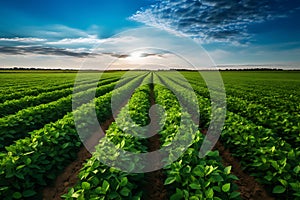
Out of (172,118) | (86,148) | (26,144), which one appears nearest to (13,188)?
(26,144)

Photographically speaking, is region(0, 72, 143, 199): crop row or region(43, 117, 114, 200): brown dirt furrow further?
region(43, 117, 114, 200): brown dirt furrow

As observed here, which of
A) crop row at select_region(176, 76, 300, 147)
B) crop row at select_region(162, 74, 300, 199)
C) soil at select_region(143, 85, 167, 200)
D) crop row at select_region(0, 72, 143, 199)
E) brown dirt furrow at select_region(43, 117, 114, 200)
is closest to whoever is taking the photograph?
crop row at select_region(162, 74, 300, 199)

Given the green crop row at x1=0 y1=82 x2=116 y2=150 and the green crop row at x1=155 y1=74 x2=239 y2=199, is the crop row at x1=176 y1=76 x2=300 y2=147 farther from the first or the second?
the green crop row at x1=0 y1=82 x2=116 y2=150

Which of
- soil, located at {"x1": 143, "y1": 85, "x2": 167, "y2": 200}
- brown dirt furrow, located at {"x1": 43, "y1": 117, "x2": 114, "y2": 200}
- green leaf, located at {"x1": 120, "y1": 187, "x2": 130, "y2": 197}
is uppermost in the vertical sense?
green leaf, located at {"x1": 120, "y1": 187, "x2": 130, "y2": 197}

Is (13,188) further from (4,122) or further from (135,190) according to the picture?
(4,122)

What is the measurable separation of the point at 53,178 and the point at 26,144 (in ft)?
3.00

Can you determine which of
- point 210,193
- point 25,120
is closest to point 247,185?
point 210,193

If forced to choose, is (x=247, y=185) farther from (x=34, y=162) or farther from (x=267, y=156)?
(x=34, y=162)

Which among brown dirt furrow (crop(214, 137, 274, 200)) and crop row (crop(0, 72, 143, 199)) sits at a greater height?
crop row (crop(0, 72, 143, 199))

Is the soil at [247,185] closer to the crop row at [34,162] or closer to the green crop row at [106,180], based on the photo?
the green crop row at [106,180]

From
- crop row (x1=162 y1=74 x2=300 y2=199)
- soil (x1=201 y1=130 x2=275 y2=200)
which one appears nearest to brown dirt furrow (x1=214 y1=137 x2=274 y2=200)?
soil (x1=201 y1=130 x2=275 y2=200)

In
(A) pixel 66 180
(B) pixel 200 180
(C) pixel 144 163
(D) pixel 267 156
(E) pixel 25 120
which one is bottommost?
(A) pixel 66 180

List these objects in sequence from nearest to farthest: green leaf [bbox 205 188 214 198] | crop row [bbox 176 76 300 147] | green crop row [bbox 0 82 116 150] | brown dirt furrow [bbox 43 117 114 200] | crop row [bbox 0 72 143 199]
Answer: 1. green leaf [bbox 205 188 214 198]
2. crop row [bbox 0 72 143 199]
3. brown dirt furrow [bbox 43 117 114 200]
4. crop row [bbox 176 76 300 147]
5. green crop row [bbox 0 82 116 150]

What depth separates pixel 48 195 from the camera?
177 inches
